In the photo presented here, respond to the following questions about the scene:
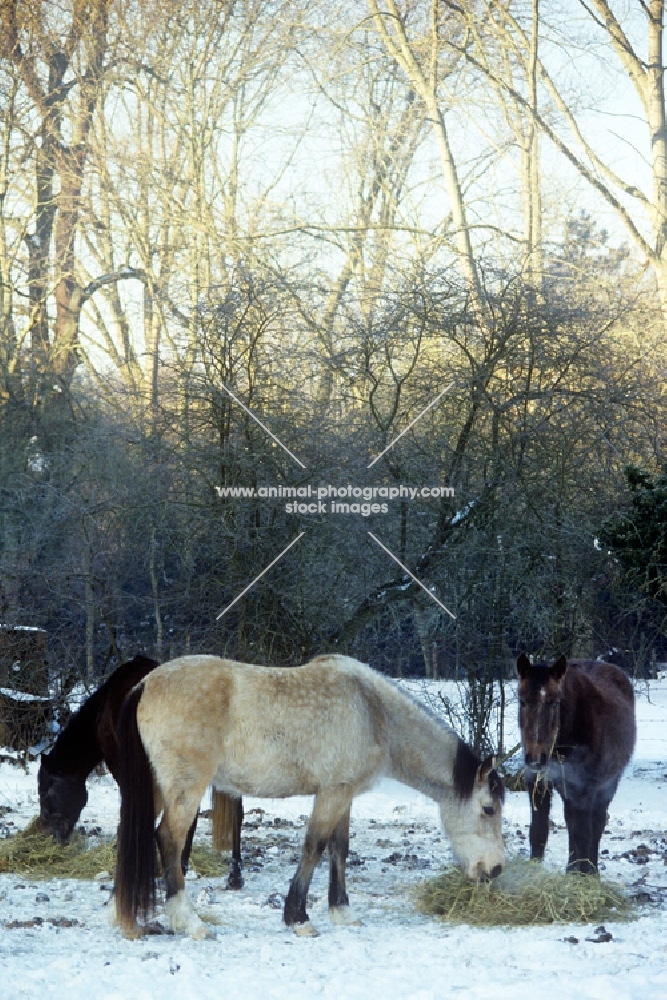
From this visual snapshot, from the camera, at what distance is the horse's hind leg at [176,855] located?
17.5ft

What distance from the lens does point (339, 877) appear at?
5836 mm

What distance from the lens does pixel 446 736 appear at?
6090mm

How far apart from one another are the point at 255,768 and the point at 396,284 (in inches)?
242

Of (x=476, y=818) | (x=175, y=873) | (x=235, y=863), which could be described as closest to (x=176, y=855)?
(x=175, y=873)

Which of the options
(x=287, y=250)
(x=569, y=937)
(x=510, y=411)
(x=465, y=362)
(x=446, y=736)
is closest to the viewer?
(x=569, y=937)

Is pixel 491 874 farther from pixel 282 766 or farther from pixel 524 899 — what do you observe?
pixel 282 766

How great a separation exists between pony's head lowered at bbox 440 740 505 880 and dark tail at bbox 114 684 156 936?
1.74 m

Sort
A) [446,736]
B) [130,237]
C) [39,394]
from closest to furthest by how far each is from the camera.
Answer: [446,736] < [39,394] < [130,237]

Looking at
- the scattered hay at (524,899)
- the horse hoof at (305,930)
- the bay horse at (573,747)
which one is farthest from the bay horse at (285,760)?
the bay horse at (573,747)

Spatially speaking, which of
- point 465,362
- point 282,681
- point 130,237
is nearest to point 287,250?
point 130,237

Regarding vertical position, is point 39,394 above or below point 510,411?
above

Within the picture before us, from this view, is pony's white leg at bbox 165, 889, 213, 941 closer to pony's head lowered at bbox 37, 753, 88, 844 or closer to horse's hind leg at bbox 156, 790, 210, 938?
horse's hind leg at bbox 156, 790, 210, 938

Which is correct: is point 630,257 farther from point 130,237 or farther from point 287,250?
point 130,237

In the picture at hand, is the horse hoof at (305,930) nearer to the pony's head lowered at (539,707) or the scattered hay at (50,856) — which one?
the pony's head lowered at (539,707)
